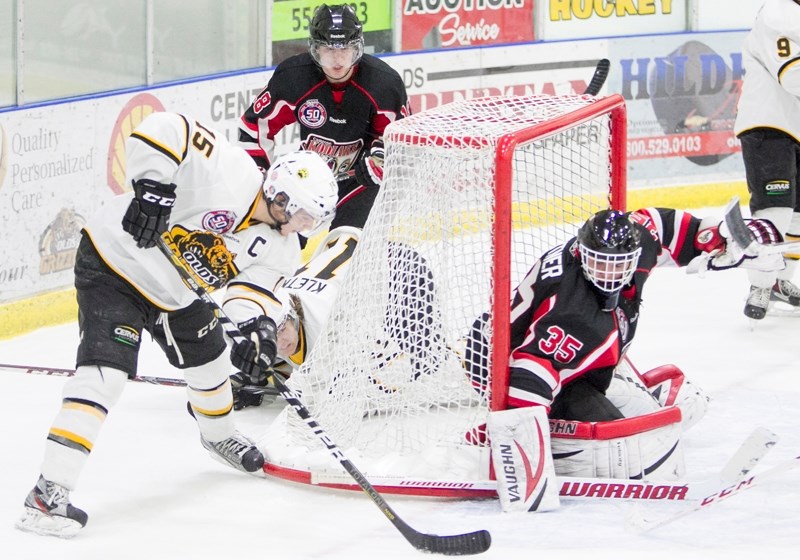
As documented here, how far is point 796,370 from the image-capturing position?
4957mm

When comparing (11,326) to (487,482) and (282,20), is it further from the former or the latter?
(487,482)

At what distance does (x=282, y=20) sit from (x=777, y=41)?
2514mm

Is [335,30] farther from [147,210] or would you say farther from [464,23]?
[464,23]

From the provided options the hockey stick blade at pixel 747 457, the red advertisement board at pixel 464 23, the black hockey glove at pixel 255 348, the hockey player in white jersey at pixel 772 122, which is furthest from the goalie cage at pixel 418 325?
the red advertisement board at pixel 464 23

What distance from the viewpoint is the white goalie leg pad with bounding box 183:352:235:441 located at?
3.68 meters

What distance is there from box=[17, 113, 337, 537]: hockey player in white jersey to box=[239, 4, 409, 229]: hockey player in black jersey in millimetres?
1167

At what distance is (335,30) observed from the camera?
4660 millimetres

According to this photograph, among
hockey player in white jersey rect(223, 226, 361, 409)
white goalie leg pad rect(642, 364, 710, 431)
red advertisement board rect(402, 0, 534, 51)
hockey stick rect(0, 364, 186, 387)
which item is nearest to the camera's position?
white goalie leg pad rect(642, 364, 710, 431)

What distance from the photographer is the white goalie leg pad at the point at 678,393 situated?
4.07 metres

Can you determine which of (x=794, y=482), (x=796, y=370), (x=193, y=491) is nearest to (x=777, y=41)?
(x=796, y=370)

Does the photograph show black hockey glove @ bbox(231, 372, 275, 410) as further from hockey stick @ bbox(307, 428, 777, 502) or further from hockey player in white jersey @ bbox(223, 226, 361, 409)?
hockey stick @ bbox(307, 428, 777, 502)

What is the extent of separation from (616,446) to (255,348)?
943 mm

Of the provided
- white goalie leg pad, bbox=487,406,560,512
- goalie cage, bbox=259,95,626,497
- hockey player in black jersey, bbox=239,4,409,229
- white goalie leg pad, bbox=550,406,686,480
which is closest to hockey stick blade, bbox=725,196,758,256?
goalie cage, bbox=259,95,626,497

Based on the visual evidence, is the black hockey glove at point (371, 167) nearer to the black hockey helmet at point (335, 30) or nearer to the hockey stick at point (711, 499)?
the black hockey helmet at point (335, 30)
